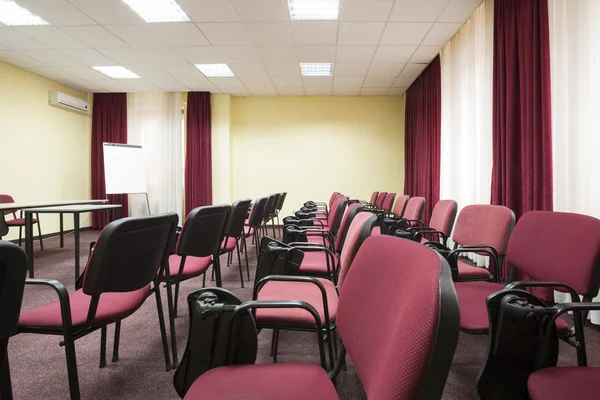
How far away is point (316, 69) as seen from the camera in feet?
18.7

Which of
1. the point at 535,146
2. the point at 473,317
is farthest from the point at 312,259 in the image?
the point at 535,146

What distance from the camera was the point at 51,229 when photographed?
20.3ft

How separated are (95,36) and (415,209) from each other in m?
4.62

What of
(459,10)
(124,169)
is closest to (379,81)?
(459,10)

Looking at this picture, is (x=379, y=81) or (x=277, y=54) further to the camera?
(x=379, y=81)

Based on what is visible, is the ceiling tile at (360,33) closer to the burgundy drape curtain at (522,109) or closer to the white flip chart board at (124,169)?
the burgundy drape curtain at (522,109)

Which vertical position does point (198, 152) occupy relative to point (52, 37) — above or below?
below

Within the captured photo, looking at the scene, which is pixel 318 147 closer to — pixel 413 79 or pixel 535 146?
pixel 413 79

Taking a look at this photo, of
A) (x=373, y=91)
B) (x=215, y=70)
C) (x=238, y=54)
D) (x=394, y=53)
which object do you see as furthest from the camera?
(x=373, y=91)

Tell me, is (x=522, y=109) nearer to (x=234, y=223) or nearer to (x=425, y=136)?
(x=234, y=223)

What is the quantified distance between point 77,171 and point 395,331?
8.05 meters

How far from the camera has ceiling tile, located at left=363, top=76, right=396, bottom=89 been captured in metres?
6.00

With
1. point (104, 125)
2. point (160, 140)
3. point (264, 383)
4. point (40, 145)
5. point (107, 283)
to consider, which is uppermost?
point (104, 125)

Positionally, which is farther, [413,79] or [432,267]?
[413,79]
